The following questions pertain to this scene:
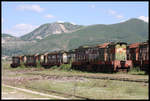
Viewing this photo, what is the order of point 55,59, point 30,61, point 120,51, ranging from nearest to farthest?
point 120,51
point 55,59
point 30,61

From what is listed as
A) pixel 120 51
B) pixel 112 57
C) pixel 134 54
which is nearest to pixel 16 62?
pixel 112 57

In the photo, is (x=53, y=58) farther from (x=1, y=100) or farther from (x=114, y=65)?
(x=1, y=100)

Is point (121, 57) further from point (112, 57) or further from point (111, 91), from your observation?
point (111, 91)

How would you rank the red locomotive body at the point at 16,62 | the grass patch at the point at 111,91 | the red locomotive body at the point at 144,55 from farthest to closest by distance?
1. the red locomotive body at the point at 16,62
2. the red locomotive body at the point at 144,55
3. the grass patch at the point at 111,91

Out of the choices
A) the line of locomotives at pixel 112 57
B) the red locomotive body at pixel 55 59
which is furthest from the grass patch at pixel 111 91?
the red locomotive body at pixel 55 59

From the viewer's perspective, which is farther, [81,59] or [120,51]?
[81,59]

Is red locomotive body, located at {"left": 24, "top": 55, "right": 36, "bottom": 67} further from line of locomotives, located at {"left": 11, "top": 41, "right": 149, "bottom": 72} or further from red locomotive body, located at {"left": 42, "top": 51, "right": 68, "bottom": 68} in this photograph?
line of locomotives, located at {"left": 11, "top": 41, "right": 149, "bottom": 72}

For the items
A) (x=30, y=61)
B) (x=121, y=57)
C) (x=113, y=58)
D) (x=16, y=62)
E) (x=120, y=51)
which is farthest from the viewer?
(x=16, y=62)

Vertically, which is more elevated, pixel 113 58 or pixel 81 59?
pixel 113 58

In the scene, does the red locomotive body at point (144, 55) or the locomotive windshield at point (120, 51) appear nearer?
the red locomotive body at point (144, 55)

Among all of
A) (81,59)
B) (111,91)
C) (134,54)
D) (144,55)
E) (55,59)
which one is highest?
(134,54)

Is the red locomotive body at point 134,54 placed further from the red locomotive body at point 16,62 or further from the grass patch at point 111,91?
the red locomotive body at point 16,62

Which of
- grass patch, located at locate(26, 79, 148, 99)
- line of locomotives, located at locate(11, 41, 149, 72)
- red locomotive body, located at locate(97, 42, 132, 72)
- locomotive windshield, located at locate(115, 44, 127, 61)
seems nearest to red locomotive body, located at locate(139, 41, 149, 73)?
line of locomotives, located at locate(11, 41, 149, 72)

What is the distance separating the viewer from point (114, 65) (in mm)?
33875
